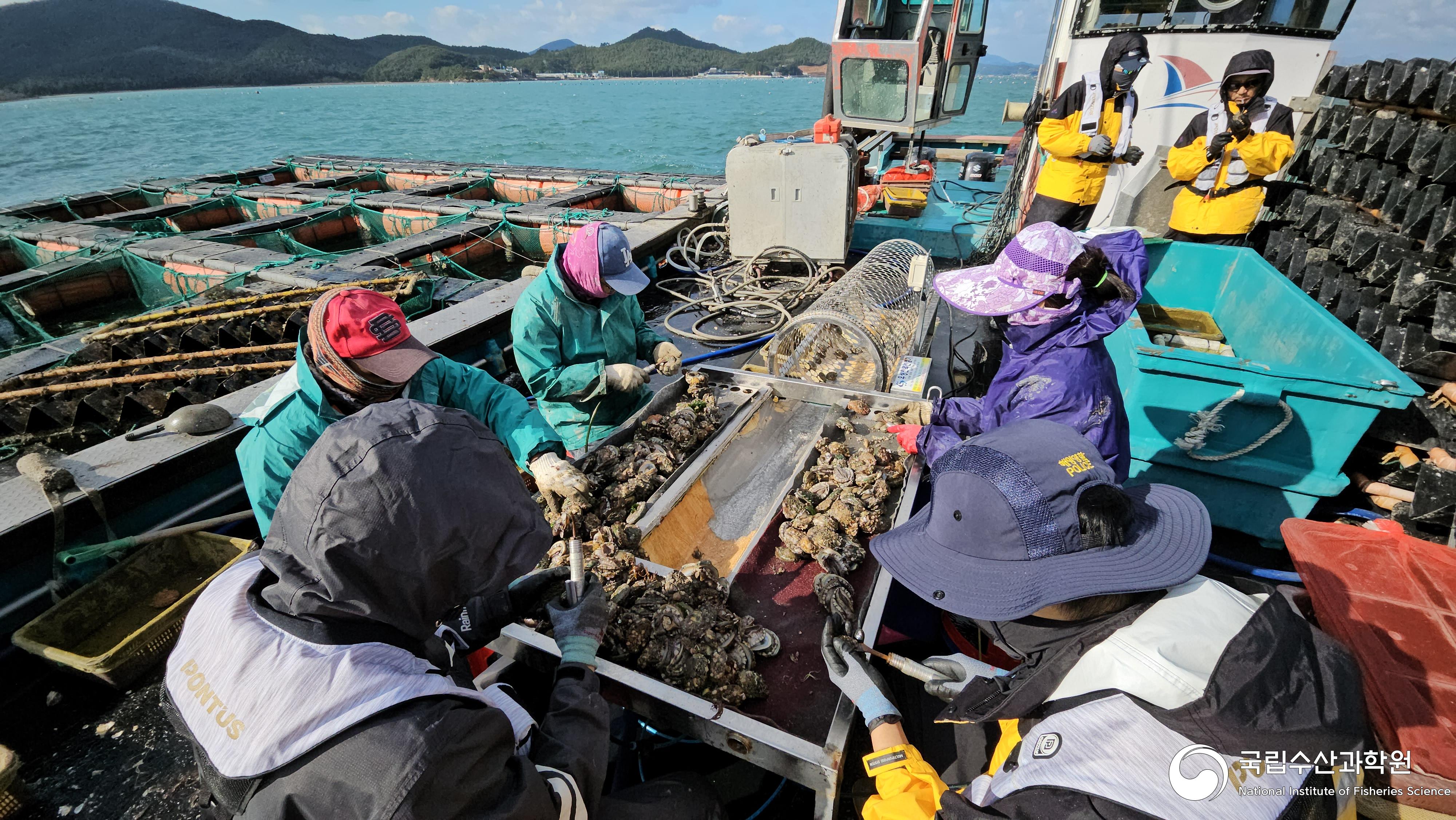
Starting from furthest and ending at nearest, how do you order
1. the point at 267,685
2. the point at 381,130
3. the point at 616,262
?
the point at 381,130, the point at 616,262, the point at 267,685

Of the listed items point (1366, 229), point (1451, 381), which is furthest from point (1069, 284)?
point (1366, 229)

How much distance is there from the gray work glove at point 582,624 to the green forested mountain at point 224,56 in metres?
92.7

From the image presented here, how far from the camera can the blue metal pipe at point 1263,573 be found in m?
3.16

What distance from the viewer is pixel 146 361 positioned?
179 inches

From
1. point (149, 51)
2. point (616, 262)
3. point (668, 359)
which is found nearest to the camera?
point (616, 262)

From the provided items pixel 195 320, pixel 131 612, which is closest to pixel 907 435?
pixel 131 612

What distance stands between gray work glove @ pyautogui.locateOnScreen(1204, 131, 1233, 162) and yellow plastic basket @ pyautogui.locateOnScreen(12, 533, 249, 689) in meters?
7.60

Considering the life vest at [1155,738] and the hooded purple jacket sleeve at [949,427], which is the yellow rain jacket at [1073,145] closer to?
the hooded purple jacket sleeve at [949,427]

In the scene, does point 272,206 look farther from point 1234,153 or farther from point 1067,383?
point 1234,153

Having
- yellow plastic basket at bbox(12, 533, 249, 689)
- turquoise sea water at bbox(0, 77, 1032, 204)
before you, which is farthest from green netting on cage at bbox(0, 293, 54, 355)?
turquoise sea water at bbox(0, 77, 1032, 204)

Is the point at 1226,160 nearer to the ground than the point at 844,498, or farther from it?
farther from it

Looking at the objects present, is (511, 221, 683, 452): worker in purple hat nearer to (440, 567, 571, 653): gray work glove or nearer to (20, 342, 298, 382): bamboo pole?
(440, 567, 571, 653): gray work glove

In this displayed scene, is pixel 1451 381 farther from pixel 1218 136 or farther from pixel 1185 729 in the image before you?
pixel 1185 729

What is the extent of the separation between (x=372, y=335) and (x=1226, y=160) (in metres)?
6.77
